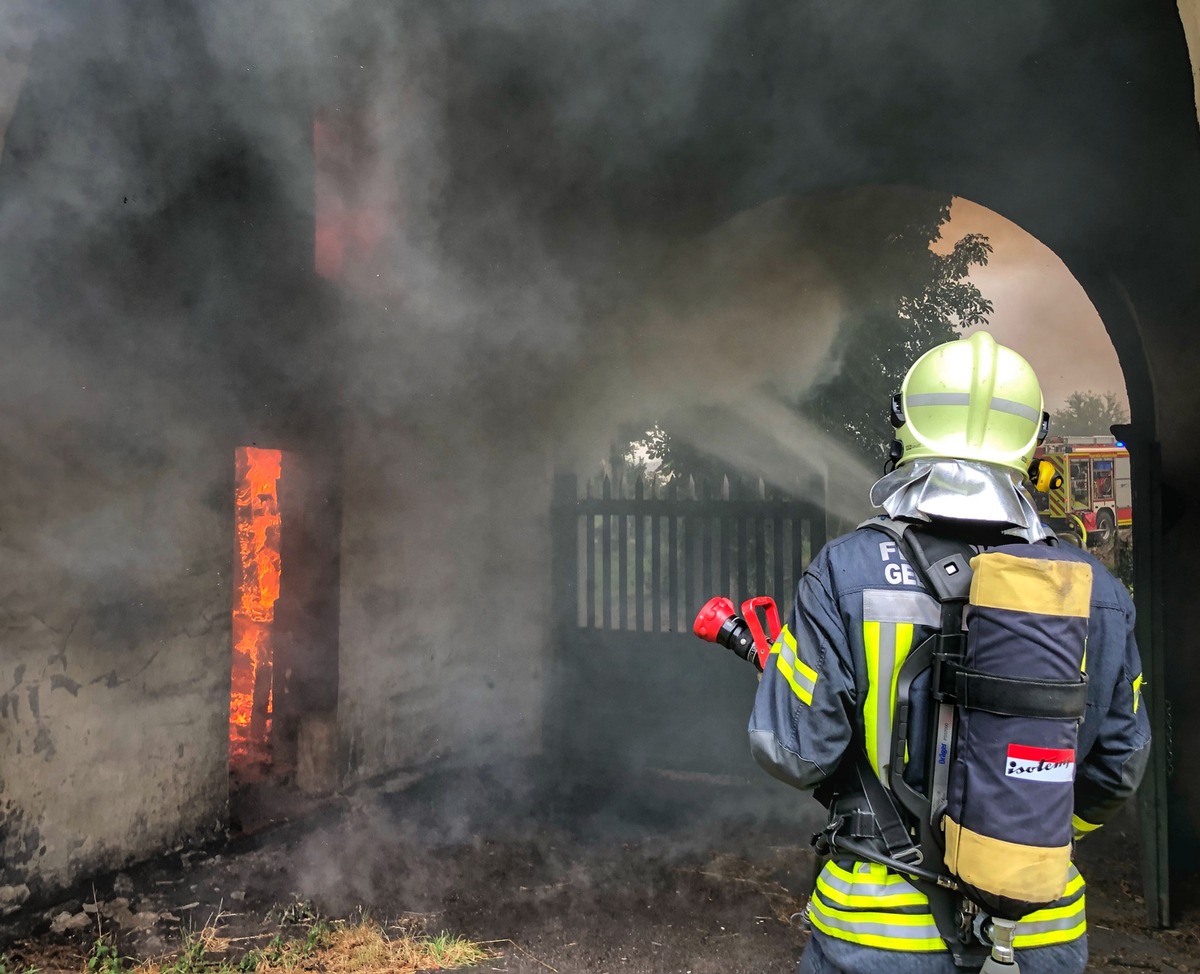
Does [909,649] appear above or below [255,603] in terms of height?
above

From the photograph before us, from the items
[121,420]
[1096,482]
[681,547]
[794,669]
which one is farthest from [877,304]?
[794,669]

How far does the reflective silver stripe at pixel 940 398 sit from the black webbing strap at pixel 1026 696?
0.62 meters

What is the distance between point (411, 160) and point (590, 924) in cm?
424

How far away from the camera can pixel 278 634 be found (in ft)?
15.6

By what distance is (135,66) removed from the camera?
3.62 m

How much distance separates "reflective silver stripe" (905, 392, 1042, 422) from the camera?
1826 mm

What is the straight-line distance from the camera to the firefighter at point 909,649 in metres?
1.68

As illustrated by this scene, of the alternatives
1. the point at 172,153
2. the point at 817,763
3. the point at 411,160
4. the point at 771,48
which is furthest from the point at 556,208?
the point at 817,763

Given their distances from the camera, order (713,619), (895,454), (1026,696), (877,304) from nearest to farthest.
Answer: (1026,696) → (895,454) → (713,619) → (877,304)

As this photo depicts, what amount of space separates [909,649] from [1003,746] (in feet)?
0.84

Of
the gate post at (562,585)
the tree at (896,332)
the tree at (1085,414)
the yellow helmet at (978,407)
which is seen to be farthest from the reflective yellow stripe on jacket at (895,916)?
the tree at (1085,414)

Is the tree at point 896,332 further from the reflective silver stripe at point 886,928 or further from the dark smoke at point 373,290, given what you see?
the reflective silver stripe at point 886,928

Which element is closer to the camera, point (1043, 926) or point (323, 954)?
point (1043, 926)

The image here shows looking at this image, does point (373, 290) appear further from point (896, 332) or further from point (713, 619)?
point (896, 332)
